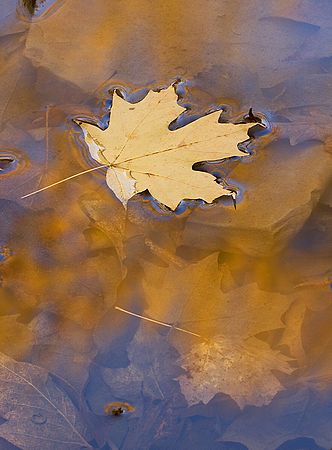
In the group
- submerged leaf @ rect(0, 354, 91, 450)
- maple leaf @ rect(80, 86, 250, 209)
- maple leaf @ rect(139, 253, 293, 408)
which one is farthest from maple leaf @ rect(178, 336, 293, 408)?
maple leaf @ rect(80, 86, 250, 209)

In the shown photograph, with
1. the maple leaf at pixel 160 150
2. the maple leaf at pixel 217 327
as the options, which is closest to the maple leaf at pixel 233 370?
the maple leaf at pixel 217 327

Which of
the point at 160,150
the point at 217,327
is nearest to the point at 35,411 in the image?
the point at 217,327

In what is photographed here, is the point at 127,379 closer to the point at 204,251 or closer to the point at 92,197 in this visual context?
the point at 204,251

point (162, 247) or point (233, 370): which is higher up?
point (162, 247)

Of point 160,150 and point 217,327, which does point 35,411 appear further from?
point 160,150

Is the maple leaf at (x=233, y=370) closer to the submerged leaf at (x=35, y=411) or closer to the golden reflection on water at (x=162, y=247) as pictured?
the golden reflection on water at (x=162, y=247)

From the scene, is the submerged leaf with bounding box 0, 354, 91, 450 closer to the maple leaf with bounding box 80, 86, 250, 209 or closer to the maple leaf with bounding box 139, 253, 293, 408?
the maple leaf with bounding box 139, 253, 293, 408
